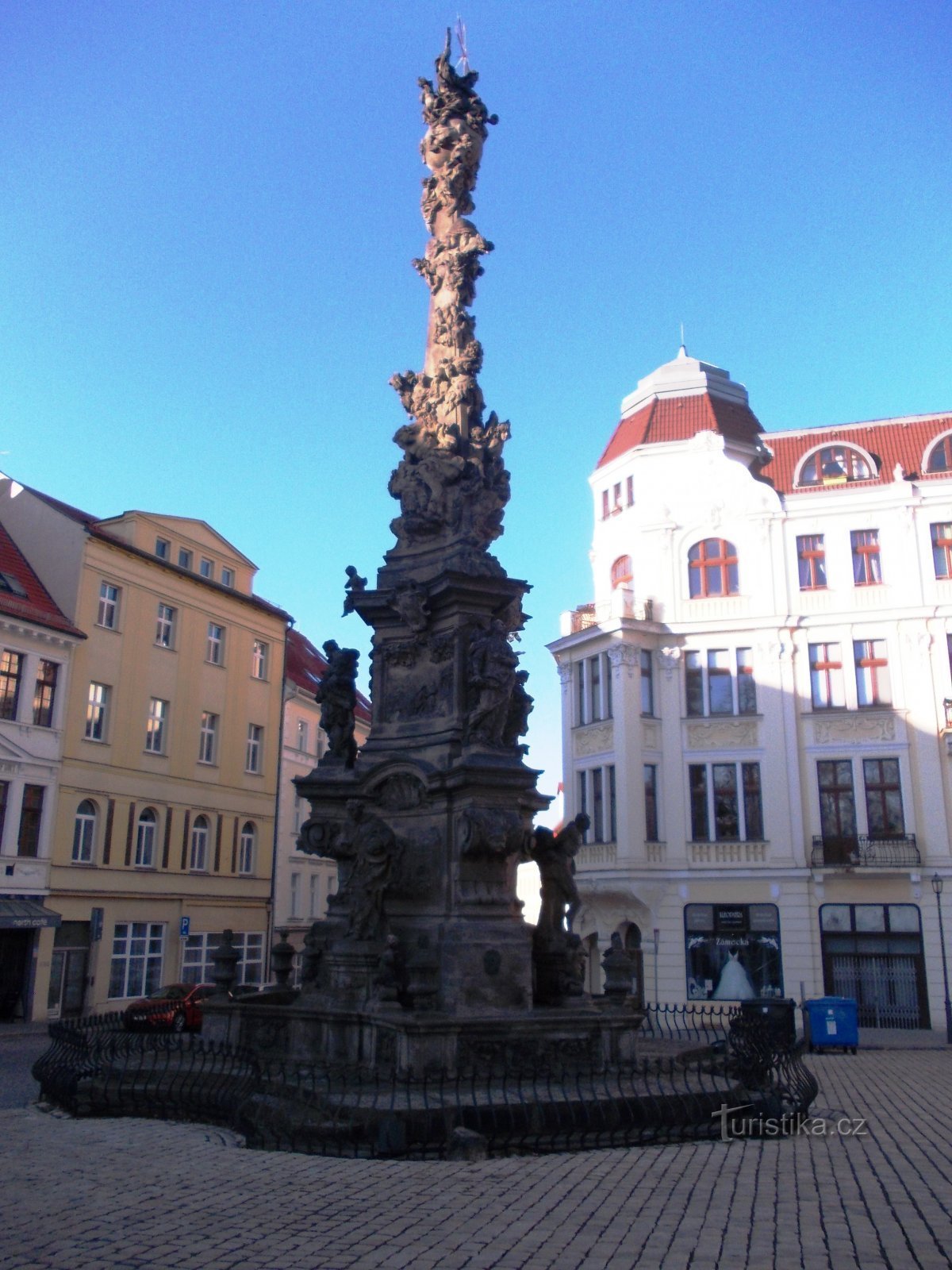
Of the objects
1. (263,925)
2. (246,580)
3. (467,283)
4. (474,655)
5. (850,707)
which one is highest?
(246,580)

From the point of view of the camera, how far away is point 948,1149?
371 inches

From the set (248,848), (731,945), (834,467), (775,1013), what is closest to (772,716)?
(731,945)

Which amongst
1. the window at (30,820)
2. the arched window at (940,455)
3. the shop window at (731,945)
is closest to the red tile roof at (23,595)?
the window at (30,820)

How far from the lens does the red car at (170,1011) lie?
21797mm

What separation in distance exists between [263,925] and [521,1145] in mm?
30776

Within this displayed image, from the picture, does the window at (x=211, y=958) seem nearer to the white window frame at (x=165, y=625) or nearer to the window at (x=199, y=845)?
the window at (x=199, y=845)

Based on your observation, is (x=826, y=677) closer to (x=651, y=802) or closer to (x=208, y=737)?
(x=651, y=802)

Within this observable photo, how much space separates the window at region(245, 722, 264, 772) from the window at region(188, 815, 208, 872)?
10.2ft

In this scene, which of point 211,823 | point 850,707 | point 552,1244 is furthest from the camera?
point 211,823

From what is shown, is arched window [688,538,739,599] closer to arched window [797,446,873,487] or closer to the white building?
the white building

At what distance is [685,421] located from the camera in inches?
1383

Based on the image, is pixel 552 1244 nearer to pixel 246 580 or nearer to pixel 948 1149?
pixel 948 1149

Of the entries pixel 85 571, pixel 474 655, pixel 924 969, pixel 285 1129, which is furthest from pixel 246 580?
pixel 285 1129

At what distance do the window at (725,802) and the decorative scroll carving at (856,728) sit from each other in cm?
208
